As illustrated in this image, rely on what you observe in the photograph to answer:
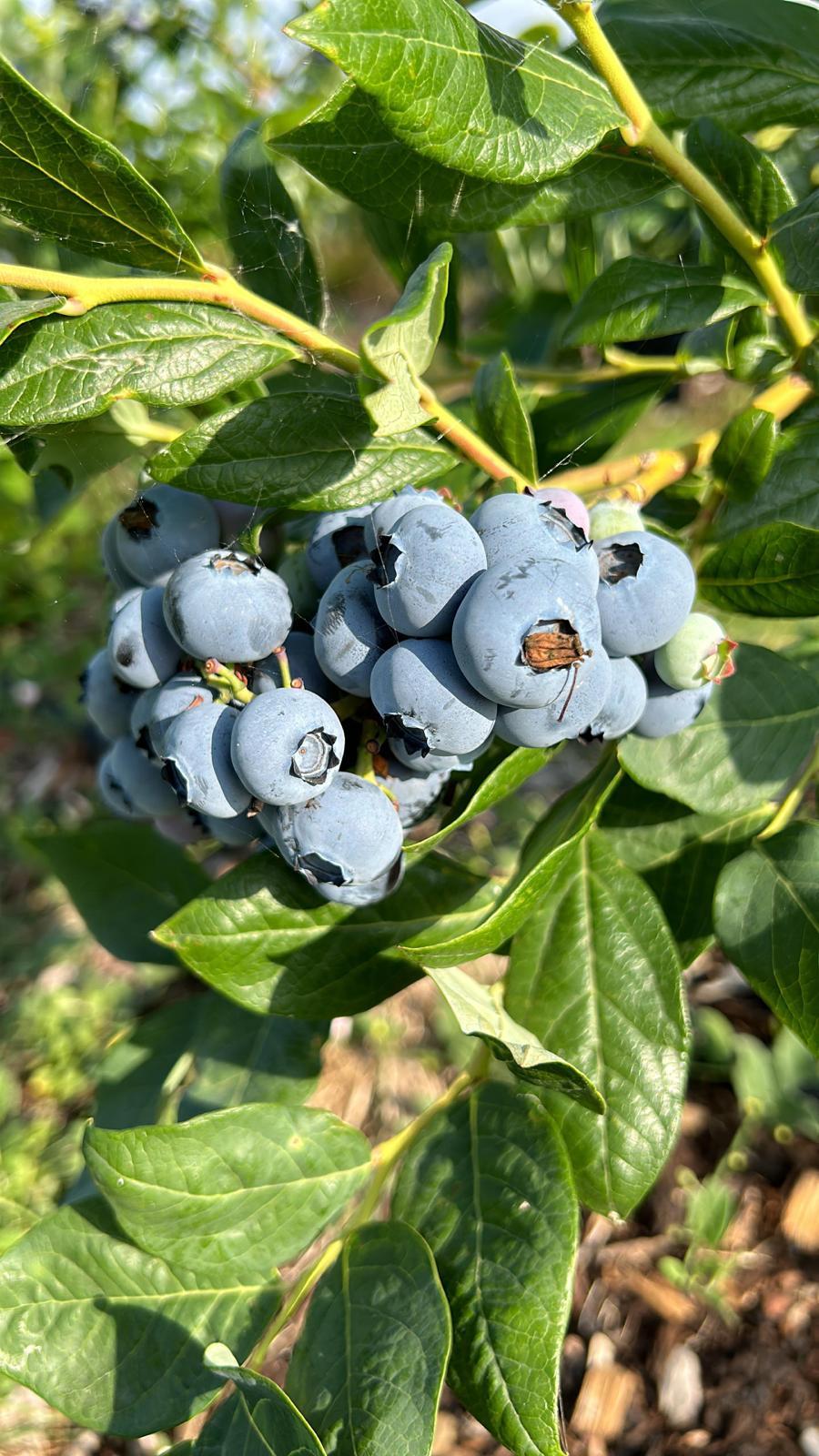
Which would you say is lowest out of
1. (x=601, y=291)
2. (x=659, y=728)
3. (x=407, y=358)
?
(x=659, y=728)

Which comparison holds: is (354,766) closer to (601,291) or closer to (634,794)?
(634,794)

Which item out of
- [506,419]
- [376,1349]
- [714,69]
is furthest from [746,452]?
[376,1349]

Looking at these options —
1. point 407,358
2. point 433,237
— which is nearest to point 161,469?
point 407,358

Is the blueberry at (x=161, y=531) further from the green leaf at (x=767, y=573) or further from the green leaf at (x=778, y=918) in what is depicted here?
the green leaf at (x=778, y=918)

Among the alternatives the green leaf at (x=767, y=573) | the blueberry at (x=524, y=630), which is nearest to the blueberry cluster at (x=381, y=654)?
the blueberry at (x=524, y=630)

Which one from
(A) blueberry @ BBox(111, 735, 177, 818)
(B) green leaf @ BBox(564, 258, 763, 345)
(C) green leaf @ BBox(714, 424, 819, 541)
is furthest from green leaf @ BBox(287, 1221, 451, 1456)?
(B) green leaf @ BBox(564, 258, 763, 345)

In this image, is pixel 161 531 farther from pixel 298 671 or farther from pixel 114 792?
pixel 114 792

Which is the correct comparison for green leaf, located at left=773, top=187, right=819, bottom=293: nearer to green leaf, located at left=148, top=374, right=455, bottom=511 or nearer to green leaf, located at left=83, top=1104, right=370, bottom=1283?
green leaf, located at left=148, top=374, right=455, bottom=511
